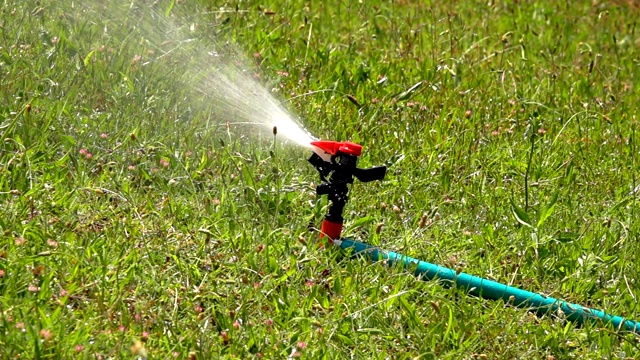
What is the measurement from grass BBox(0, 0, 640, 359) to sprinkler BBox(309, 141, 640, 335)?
0.06 meters

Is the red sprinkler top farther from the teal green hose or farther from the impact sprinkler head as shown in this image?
the teal green hose

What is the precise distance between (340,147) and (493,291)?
662mm

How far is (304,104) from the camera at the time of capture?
14.6 ft

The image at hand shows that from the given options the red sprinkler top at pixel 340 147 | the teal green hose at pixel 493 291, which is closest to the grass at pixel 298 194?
the teal green hose at pixel 493 291

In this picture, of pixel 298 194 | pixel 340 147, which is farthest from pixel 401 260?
pixel 298 194

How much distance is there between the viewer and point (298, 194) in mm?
3766

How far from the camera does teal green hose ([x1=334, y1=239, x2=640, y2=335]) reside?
10.7 feet

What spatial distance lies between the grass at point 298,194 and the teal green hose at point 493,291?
5 cm

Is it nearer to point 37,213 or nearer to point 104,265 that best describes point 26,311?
point 104,265

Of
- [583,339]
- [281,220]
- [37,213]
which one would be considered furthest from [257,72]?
[583,339]

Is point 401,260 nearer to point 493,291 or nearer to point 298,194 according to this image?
point 493,291

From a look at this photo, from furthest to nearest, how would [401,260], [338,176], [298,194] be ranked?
[298,194] → [338,176] → [401,260]

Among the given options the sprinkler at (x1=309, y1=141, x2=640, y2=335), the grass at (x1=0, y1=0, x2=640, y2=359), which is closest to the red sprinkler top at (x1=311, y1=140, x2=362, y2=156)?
the sprinkler at (x1=309, y1=141, x2=640, y2=335)

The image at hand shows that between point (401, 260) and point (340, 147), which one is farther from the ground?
point (340, 147)
